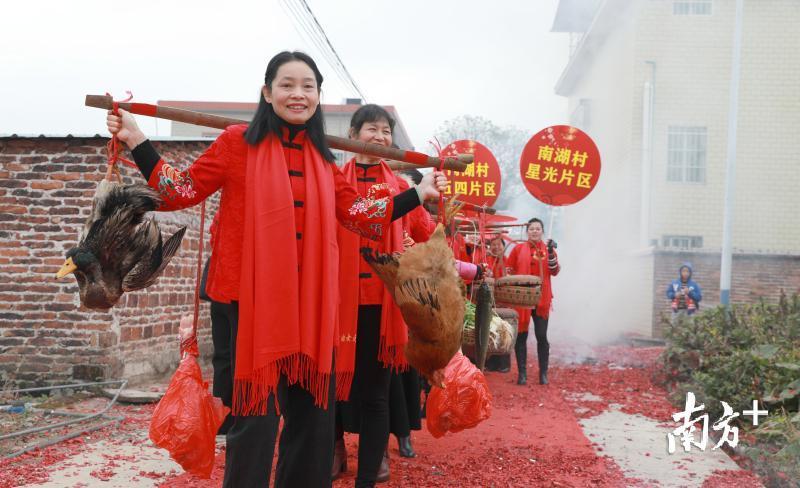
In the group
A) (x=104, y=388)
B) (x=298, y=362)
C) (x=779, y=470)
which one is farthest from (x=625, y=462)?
(x=104, y=388)

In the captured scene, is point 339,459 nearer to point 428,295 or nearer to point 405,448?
point 405,448

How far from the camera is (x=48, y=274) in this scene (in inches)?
259

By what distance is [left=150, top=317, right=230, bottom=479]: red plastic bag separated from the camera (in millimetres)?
2803

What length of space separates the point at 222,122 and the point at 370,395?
60.4 inches

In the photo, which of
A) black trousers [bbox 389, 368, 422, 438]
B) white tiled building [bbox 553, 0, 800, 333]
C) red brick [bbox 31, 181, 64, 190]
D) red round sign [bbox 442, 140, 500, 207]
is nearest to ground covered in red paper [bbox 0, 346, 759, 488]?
black trousers [bbox 389, 368, 422, 438]

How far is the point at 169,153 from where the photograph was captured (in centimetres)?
741

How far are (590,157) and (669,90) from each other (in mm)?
11123

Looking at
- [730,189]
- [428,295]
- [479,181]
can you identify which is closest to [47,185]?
[479,181]

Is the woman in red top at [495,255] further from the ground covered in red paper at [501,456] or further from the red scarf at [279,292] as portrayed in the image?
the red scarf at [279,292]

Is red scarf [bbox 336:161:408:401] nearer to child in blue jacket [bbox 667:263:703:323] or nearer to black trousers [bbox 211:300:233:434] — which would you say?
black trousers [bbox 211:300:233:434]

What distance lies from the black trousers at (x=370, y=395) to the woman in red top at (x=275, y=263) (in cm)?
89

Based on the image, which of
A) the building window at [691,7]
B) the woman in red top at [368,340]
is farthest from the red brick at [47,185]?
the building window at [691,7]

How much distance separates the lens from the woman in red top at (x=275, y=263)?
2.55 metres

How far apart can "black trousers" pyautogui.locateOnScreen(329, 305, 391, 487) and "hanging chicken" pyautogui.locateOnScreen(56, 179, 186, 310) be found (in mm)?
1299
